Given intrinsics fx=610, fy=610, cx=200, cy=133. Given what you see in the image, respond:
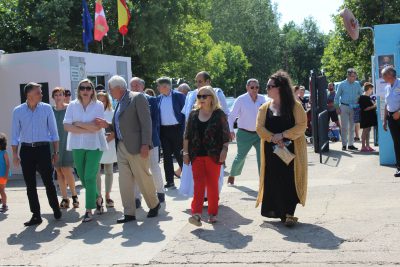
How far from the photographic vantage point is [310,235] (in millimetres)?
6656

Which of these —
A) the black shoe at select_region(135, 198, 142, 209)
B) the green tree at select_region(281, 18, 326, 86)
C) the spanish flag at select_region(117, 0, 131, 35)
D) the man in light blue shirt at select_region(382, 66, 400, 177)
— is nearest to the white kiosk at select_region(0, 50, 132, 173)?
the spanish flag at select_region(117, 0, 131, 35)

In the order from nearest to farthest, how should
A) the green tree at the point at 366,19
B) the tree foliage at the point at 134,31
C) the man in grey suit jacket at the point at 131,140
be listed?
the man in grey suit jacket at the point at 131,140 < the tree foliage at the point at 134,31 < the green tree at the point at 366,19

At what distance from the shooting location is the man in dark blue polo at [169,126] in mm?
10680

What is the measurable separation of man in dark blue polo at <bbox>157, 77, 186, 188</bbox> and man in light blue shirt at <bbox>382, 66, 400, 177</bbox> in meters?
3.52

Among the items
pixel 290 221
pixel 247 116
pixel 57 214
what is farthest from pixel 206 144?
pixel 247 116

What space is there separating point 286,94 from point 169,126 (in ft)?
13.0

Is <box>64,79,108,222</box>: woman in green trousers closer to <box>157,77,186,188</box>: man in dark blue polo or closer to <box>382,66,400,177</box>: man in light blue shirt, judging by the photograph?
<box>157,77,186,188</box>: man in dark blue polo

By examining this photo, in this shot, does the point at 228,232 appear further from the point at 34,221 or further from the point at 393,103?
the point at 393,103

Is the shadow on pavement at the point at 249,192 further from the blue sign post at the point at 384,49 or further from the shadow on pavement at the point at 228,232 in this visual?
the blue sign post at the point at 384,49

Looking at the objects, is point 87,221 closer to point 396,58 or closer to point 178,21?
point 396,58

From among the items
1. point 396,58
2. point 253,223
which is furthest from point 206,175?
point 396,58

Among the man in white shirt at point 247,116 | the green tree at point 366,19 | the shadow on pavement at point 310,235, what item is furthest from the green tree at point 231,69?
the shadow on pavement at point 310,235

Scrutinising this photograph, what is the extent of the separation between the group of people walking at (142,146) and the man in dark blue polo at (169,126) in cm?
96

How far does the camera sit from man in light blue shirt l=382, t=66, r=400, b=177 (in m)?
10.1
